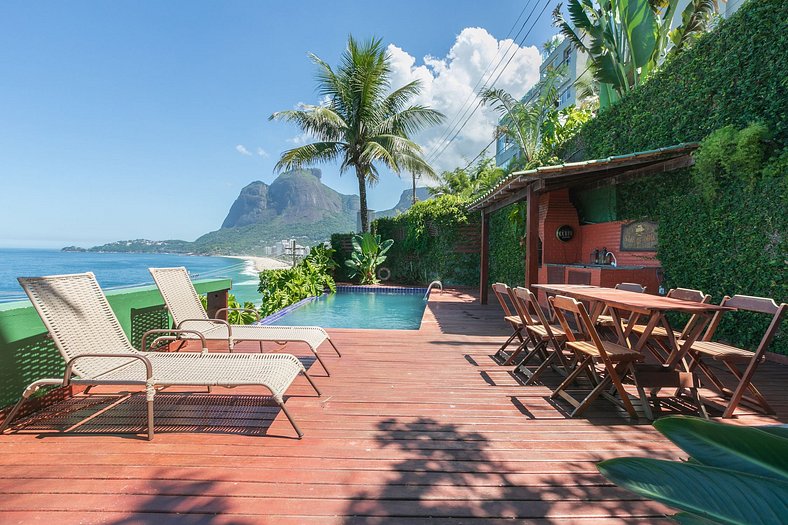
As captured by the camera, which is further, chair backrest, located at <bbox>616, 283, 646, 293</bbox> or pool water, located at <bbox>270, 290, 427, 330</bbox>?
pool water, located at <bbox>270, 290, 427, 330</bbox>

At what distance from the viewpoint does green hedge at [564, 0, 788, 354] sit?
15.2ft

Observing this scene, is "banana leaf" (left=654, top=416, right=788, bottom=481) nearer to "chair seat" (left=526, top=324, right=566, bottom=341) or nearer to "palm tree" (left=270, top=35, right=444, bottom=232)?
"chair seat" (left=526, top=324, right=566, bottom=341)

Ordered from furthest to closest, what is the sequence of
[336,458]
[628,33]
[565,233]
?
[565,233], [628,33], [336,458]

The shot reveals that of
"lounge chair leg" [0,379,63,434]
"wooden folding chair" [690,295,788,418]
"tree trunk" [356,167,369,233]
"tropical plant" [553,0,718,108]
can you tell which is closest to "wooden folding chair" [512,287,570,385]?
"wooden folding chair" [690,295,788,418]

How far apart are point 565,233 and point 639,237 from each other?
7.56 feet

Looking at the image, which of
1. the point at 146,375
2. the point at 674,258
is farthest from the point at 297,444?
the point at 674,258

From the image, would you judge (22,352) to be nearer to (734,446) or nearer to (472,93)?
(734,446)

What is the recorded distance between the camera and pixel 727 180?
5.26 meters

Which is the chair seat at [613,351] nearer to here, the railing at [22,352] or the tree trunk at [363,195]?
the railing at [22,352]

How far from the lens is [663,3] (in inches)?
403

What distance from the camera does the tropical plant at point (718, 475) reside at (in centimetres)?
57

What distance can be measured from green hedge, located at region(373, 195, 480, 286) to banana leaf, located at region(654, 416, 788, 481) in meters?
14.4

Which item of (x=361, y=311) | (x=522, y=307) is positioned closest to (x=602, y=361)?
(x=522, y=307)

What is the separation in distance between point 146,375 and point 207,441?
663 mm
